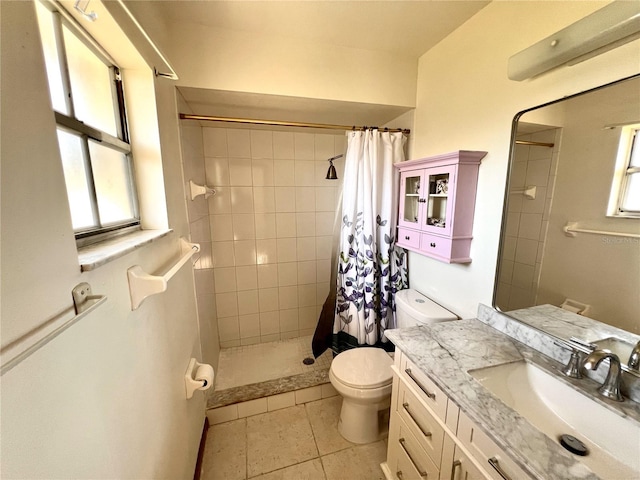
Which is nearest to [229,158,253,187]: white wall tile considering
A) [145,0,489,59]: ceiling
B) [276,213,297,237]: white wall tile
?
[276,213,297,237]: white wall tile

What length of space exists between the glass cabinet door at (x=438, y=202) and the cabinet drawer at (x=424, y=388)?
2.37 ft

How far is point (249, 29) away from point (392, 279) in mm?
1817

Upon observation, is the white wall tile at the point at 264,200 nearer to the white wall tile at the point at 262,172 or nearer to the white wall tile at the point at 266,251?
the white wall tile at the point at 262,172

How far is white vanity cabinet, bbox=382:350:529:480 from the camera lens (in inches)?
29.2

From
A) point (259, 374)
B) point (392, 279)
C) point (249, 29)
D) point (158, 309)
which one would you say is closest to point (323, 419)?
point (259, 374)

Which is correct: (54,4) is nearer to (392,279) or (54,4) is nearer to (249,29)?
(249,29)

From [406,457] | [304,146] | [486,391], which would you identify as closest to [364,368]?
[406,457]

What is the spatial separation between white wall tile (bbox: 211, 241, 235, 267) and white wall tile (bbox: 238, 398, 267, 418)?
1.09 metres

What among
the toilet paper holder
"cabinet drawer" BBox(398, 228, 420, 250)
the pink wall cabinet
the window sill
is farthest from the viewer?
"cabinet drawer" BBox(398, 228, 420, 250)

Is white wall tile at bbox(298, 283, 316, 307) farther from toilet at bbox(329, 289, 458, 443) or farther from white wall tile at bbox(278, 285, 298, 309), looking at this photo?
toilet at bbox(329, 289, 458, 443)

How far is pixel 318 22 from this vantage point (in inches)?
51.5

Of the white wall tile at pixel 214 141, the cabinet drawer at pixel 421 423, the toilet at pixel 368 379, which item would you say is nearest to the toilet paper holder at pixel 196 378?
the toilet at pixel 368 379

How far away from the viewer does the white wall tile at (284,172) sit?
86.4 inches

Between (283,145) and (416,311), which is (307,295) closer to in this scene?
(416,311)
